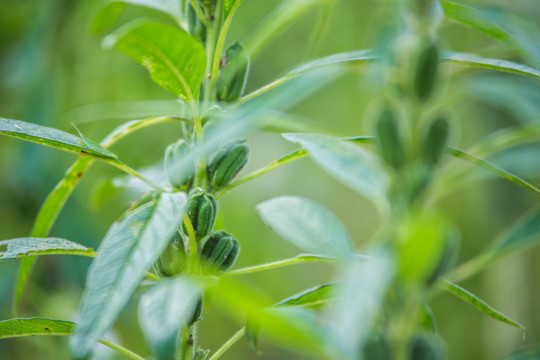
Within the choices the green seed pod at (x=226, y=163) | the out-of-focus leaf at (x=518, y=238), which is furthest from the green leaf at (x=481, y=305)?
the green seed pod at (x=226, y=163)

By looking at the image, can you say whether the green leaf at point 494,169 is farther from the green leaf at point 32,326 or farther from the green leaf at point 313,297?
the green leaf at point 32,326

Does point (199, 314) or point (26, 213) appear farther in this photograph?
point (26, 213)

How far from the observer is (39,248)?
0.95ft

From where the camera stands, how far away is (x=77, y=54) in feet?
3.54

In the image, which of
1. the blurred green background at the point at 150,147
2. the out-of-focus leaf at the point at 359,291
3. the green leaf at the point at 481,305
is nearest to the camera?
the out-of-focus leaf at the point at 359,291

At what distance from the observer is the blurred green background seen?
84cm

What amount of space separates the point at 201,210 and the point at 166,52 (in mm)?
84

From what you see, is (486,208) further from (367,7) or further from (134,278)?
(134,278)

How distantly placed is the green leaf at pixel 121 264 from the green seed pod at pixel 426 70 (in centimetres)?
11

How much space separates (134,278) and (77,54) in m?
0.98

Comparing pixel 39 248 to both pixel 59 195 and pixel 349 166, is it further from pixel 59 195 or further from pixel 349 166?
pixel 349 166

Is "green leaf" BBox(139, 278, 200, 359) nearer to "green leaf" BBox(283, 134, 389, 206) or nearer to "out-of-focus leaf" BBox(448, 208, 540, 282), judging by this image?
"green leaf" BBox(283, 134, 389, 206)

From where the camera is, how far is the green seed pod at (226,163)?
1.02ft

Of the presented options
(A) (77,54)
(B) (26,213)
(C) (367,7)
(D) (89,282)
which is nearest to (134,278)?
(D) (89,282)
